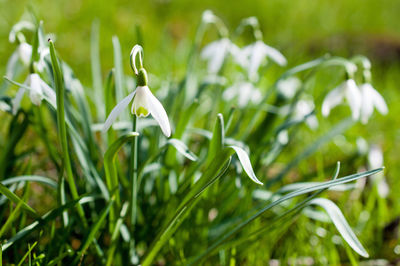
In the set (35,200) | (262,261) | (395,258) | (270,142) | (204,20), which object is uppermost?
(204,20)

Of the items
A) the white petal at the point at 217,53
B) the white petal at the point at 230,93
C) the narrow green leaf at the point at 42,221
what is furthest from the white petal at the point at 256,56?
the narrow green leaf at the point at 42,221

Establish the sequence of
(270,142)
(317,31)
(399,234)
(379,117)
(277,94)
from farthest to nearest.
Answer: (317,31), (379,117), (277,94), (399,234), (270,142)

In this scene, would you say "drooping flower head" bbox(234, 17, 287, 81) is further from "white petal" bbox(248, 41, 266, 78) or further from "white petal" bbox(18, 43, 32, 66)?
"white petal" bbox(18, 43, 32, 66)

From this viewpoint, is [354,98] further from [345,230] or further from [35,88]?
[35,88]

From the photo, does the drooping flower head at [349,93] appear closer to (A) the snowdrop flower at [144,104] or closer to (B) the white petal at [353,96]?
(B) the white petal at [353,96]

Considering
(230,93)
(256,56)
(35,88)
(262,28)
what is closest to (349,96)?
(256,56)

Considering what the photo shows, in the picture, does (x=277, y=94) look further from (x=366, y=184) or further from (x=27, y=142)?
(x=27, y=142)

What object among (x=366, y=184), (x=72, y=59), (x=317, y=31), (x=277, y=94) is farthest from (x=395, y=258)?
(x=317, y=31)

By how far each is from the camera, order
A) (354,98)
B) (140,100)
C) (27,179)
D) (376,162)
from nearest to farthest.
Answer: (140,100) < (27,179) < (354,98) < (376,162)
